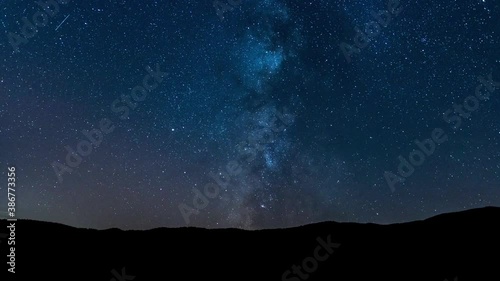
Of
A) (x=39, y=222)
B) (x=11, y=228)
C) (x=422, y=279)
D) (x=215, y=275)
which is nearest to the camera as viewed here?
(x=422, y=279)

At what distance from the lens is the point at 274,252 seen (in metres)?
9.90

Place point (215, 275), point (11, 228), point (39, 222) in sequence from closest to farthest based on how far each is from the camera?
point (215, 275)
point (11, 228)
point (39, 222)

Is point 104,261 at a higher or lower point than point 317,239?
higher

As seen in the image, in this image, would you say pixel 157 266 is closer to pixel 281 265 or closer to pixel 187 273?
pixel 187 273

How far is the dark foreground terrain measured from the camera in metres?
8.76

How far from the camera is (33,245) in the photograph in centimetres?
970

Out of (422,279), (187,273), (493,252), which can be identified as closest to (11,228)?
(187,273)

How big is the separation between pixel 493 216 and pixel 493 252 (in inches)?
71.5

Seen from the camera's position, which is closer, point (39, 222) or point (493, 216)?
point (493, 216)

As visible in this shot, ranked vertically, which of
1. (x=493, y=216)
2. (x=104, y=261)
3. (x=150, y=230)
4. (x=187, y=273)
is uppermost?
(x=150, y=230)

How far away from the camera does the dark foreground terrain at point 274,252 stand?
876 cm

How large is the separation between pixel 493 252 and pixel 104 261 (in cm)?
895

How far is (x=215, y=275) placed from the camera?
9.15 metres

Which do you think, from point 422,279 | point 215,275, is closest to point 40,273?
point 215,275
